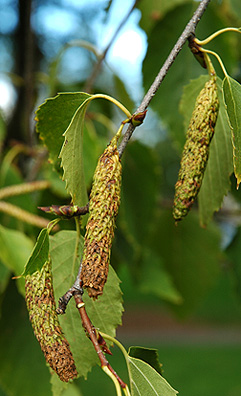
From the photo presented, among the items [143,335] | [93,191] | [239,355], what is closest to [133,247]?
[93,191]

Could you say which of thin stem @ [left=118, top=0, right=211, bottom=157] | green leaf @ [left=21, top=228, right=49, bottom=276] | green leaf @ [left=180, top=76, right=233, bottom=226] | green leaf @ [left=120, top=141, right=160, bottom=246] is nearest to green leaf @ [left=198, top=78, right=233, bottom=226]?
green leaf @ [left=180, top=76, right=233, bottom=226]

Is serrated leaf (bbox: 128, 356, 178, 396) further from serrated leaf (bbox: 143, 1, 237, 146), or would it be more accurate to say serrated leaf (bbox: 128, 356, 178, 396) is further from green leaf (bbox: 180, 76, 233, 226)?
serrated leaf (bbox: 143, 1, 237, 146)

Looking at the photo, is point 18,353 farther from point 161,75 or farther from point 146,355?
point 161,75

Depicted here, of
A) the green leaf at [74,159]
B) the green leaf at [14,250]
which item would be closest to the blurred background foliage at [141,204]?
the green leaf at [14,250]

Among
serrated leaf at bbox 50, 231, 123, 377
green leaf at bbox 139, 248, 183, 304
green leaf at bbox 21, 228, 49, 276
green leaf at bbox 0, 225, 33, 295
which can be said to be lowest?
green leaf at bbox 139, 248, 183, 304

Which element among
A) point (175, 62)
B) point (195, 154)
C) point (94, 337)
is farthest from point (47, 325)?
point (175, 62)

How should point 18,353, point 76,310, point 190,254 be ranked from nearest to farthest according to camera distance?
point 76,310 → point 18,353 → point 190,254

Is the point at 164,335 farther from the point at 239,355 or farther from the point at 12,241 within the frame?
the point at 12,241
